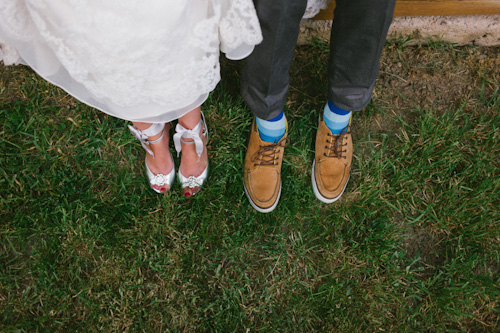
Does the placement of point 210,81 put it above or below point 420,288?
above

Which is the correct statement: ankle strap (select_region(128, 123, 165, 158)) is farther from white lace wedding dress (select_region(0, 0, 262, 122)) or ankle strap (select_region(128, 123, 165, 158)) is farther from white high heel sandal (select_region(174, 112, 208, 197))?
white lace wedding dress (select_region(0, 0, 262, 122))

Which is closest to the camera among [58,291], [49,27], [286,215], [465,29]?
[49,27]

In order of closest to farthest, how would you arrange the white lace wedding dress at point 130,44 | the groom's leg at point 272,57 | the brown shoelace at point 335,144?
the white lace wedding dress at point 130,44 → the groom's leg at point 272,57 → the brown shoelace at point 335,144

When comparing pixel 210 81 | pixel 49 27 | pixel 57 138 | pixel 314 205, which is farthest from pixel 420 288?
pixel 57 138

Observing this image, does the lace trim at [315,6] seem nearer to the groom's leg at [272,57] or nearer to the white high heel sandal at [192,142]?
the groom's leg at [272,57]

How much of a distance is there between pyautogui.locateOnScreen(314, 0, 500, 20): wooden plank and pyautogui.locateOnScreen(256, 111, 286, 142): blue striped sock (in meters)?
0.57

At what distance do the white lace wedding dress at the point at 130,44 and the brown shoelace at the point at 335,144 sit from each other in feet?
2.38

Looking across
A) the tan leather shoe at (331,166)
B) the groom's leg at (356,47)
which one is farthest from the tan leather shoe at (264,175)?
the groom's leg at (356,47)

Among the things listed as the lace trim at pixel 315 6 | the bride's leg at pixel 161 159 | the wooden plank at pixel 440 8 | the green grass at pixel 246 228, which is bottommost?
the green grass at pixel 246 228

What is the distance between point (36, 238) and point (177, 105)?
3.26 feet

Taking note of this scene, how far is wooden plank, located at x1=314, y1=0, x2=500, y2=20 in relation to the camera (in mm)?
1659

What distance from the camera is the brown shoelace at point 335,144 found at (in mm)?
1614

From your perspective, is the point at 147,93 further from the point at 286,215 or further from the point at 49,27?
the point at 286,215

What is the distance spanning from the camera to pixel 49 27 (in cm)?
87
